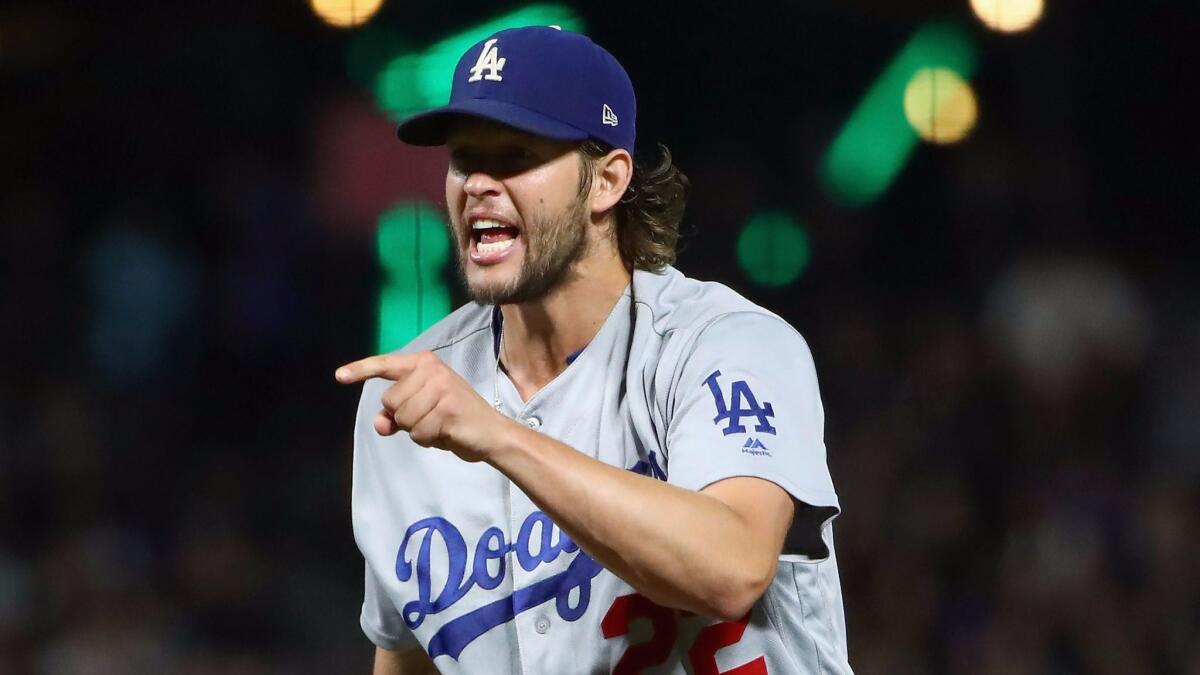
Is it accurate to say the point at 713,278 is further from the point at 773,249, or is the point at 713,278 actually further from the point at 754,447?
the point at 754,447

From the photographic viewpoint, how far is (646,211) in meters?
2.09

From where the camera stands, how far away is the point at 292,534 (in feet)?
9.98

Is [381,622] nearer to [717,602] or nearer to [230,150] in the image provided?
[717,602]

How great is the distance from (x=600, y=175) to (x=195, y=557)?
5.32ft

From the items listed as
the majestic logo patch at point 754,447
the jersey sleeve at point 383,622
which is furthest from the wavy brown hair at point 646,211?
the jersey sleeve at point 383,622

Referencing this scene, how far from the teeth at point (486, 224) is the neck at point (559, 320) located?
0.13 metres

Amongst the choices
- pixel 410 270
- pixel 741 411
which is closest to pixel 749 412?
pixel 741 411

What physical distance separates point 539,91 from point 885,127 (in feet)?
4.89

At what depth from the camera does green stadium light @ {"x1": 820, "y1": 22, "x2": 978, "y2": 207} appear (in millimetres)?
3051

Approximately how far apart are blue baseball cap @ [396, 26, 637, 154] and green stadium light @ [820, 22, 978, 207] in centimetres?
126

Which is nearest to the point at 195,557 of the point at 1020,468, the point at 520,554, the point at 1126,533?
the point at 520,554

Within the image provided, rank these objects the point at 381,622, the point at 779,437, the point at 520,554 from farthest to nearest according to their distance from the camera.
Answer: the point at 381,622
the point at 520,554
the point at 779,437

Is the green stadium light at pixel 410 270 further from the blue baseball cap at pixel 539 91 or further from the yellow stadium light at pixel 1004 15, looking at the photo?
the yellow stadium light at pixel 1004 15

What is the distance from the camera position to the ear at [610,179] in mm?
1874
